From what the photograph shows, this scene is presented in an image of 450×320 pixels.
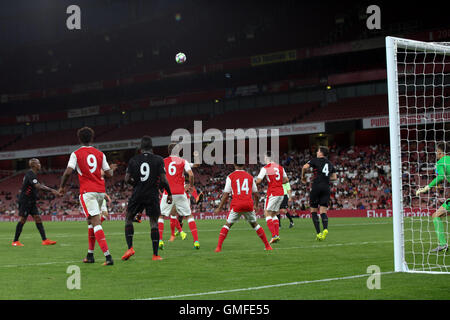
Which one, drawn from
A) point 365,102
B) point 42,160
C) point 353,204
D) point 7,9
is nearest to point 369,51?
point 365,102

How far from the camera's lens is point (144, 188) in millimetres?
10422

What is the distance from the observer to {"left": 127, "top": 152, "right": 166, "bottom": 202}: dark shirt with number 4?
1041 centimetres

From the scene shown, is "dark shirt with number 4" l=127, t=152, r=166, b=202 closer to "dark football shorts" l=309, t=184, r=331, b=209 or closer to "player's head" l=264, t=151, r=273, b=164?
"player's head" l=264, t=151, r=273, b=164

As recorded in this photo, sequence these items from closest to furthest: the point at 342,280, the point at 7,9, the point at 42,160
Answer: the point at 342,280 < the point at 7,9 < the point at 42,160

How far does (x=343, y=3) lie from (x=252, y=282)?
42.0 meters

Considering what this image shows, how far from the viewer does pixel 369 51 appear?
44.2 metres

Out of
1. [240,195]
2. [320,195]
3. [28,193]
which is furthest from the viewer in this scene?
[28,193]

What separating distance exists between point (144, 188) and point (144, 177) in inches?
8.1

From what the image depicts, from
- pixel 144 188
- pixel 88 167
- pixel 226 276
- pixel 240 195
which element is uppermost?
pixel 88 167

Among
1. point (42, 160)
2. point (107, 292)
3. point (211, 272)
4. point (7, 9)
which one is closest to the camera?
point (107, 292)

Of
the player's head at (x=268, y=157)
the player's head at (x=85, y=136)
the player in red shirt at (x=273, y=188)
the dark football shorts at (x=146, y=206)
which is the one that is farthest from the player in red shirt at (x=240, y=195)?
the player's head at (x=85, y=136)

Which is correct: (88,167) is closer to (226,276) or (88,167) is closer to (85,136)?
(85,136)

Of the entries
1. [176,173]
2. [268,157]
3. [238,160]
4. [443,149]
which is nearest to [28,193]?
[176,173]
